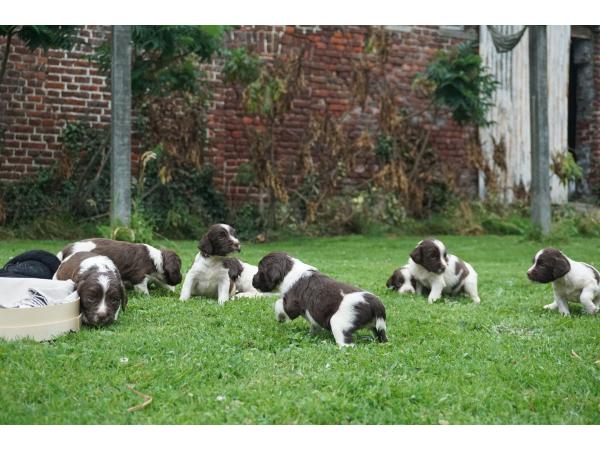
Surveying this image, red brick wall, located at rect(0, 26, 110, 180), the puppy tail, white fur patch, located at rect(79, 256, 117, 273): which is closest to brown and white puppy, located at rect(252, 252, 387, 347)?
the puppy tail

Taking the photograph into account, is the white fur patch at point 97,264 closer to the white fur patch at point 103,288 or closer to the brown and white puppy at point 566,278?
the white fur patch at point 103,288

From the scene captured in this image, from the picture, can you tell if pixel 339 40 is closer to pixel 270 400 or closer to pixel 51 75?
pixel 51 75

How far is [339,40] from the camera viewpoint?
58.7 feet

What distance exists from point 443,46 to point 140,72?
843 cm

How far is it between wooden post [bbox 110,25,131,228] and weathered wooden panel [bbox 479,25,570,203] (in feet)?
33.4

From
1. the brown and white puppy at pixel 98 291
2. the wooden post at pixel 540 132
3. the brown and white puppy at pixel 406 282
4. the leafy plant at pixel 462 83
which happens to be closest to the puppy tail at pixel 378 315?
the brown and white puppy at pixel 98 291

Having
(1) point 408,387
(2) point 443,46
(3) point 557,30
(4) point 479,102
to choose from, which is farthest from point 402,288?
(3) point 557,30

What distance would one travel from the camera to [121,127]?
11.9 m

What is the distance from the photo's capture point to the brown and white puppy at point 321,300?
6078 millimetres

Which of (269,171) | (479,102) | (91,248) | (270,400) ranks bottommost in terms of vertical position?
(270,400)

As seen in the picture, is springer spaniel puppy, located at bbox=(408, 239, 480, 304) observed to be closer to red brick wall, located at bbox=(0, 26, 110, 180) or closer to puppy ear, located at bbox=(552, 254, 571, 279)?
puppy ear, located at bbox=(552, 254, 571, 279)

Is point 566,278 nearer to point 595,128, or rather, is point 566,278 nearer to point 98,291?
point 98,291

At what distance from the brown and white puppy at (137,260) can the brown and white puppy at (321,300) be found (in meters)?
1.95

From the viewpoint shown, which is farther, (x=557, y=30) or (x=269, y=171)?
(x=557, y=30)
